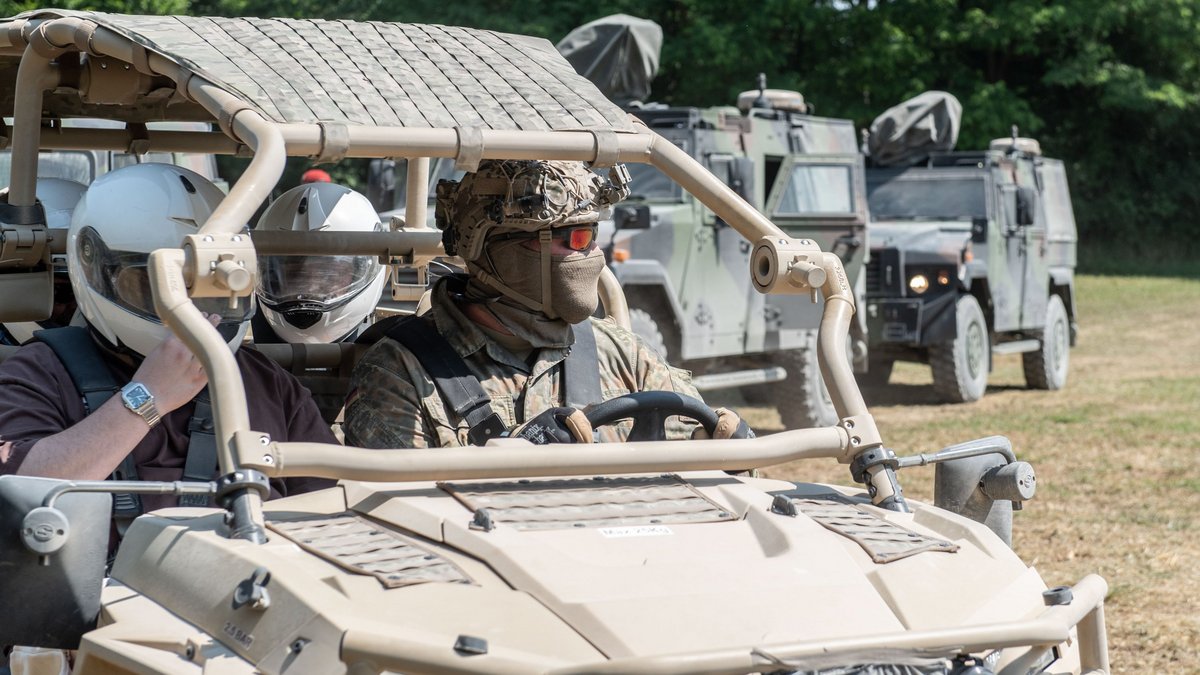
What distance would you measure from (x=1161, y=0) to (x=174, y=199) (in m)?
28.9

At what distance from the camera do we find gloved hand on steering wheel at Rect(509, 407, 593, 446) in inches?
123

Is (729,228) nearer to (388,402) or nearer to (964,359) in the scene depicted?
(964,359)

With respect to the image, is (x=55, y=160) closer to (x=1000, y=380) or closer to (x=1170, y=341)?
(x=1000, y=380)

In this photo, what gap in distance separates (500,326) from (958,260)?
10653 mm

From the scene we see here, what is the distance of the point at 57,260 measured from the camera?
4023mm

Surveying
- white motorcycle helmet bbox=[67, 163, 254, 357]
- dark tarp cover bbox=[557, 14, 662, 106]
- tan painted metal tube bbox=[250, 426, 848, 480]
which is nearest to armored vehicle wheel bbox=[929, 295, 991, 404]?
dark tarp cover bbox=[557, 14, 662, 106]

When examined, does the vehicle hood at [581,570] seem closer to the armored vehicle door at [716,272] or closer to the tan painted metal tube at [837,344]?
the tan painted metal tube at [837,344]

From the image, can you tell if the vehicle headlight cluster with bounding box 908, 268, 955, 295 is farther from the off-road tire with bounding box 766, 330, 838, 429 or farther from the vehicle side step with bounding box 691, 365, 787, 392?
the vehicle side step with bounding box 691, 365, 787, 392

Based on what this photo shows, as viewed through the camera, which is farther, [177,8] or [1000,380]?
[1000,380]

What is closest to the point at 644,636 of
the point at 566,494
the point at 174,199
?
the point at 566,494

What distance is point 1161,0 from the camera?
29547 millimetres

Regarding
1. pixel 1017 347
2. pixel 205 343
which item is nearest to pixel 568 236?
pixel 205 343

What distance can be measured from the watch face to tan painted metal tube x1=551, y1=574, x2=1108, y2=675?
1.14 m

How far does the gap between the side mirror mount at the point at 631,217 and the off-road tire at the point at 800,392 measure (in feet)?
6.85
